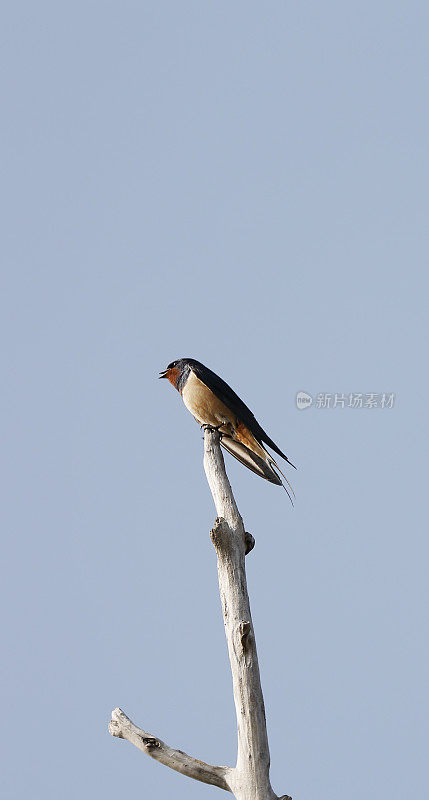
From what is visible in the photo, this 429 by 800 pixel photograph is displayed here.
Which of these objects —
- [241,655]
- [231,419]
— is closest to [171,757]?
[241,655]

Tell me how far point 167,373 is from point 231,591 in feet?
8.07

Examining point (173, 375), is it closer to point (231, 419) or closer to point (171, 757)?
point (231, 419)

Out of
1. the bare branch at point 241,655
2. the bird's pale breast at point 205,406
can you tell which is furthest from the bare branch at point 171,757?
the bird's pale breast at point 205,406

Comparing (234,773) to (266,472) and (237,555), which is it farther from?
(266,472)

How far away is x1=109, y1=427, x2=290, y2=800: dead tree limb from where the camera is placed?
508 cm

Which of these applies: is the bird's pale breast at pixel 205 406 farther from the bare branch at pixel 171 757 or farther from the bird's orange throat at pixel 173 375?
the bare branch at pixel 171 757

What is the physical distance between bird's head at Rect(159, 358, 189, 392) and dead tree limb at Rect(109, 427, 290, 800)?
63.8 inches

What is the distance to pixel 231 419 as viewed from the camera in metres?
6.85

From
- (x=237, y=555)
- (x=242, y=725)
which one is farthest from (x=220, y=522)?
(x=242, y=725)

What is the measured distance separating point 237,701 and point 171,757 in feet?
1.77

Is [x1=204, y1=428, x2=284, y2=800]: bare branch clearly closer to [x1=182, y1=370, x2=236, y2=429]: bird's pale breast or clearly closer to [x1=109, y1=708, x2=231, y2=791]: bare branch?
[x1=109, y1=708, x2=231, y2=791]: bare branch

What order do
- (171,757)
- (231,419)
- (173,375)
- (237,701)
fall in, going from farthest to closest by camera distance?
(173,375), (231,419), (171,757), (237,701)

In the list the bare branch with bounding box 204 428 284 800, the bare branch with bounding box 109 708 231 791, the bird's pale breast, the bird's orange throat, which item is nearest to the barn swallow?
the bird's pale breast

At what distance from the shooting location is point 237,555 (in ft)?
18.1
